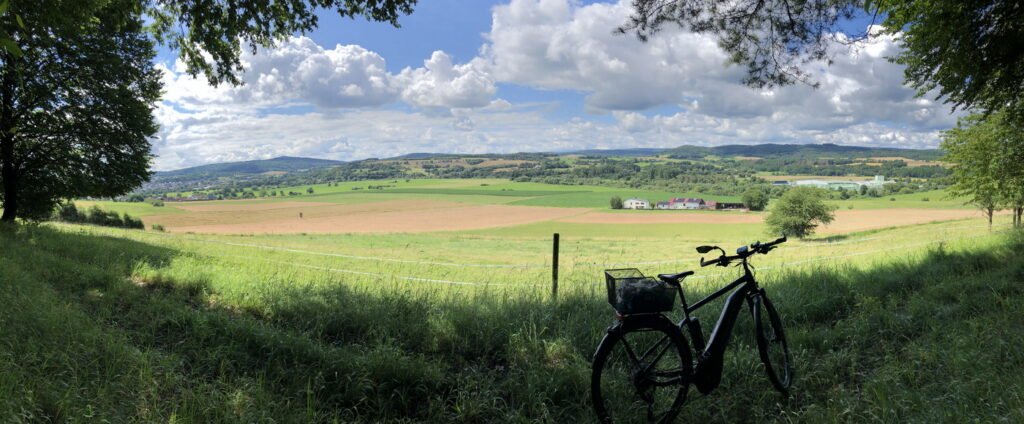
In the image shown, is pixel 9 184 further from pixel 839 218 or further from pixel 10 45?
pixel 839 218

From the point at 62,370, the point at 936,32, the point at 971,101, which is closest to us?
the point at 62,370

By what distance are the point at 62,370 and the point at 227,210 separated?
273 ft

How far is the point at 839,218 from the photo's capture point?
60875mm

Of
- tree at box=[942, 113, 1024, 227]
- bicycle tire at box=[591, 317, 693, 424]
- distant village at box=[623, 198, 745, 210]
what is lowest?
distant village at box=[623, 198, 745, 210]

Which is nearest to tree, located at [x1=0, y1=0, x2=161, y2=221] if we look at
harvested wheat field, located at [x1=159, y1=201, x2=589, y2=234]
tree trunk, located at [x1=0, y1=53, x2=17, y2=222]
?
tree trunk, located at [x1=0, y1=53, x2=17, y2=222]

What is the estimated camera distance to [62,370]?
10.6 feet

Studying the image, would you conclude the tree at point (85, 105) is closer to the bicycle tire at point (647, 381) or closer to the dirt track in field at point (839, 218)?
the bicycle tire at point (647, 381)

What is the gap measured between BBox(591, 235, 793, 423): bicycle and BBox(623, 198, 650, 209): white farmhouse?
9039cm

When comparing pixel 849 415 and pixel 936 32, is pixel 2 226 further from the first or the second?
pixel 936 32

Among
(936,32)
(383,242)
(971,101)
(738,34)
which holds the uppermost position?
(738,34)

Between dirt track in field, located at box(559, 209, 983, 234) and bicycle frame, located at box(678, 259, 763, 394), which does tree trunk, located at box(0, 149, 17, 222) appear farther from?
dirt track in field, located at box(559, 209, 983, 234)

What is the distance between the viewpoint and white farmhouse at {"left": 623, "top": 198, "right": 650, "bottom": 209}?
91.1 metres

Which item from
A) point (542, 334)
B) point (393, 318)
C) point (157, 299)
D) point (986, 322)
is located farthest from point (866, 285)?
point (157, 299)

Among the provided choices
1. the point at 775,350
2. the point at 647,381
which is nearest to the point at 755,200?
the point at 775,350
